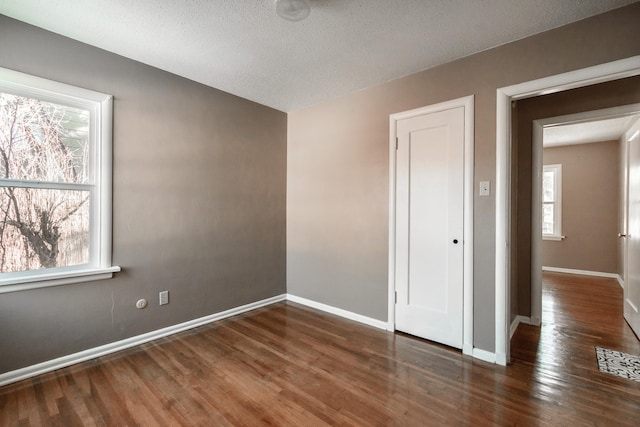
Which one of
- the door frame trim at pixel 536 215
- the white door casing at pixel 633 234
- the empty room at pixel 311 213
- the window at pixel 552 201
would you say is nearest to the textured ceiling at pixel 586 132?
the window at pixel 552 201

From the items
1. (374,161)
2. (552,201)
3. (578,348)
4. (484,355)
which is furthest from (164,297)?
(552,201)

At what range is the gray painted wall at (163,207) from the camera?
7.08 ft

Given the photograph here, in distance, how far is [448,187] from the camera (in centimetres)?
258

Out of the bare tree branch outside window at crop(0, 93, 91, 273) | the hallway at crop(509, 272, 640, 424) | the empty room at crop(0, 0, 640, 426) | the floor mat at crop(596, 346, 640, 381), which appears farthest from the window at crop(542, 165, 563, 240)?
the bare tree branch outside window at crop(0, 93, 91, 273)

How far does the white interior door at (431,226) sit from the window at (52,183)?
2686 millimetres

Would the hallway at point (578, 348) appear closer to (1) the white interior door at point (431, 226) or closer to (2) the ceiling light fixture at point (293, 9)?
(1) the white interior door at point (431, 226)

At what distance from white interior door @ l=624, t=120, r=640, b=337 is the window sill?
489cm

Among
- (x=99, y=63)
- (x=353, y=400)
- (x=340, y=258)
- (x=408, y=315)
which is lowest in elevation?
(x=353, y=400)

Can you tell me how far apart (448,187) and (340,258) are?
1468mm

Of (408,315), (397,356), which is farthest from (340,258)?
(397,356)

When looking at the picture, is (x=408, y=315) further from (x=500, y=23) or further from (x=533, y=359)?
(x=500, y=23)

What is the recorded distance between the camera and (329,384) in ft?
6.69

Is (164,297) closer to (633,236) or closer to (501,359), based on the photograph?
(501,359)

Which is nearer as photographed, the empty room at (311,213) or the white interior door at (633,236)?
the empty room at (311,213)
